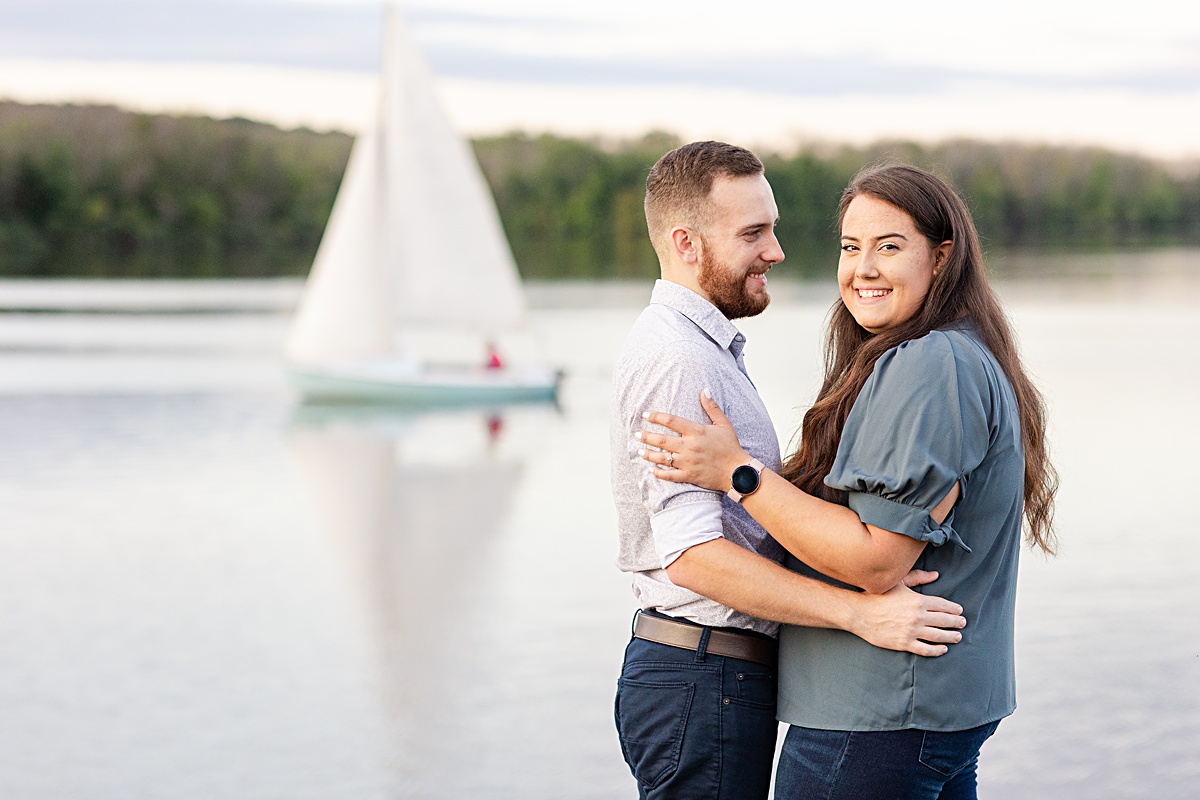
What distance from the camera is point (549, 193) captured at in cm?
10031

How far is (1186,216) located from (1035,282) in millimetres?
68186

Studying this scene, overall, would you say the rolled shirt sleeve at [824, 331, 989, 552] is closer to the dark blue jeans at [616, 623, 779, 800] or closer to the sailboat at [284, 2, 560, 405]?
the dark blue jeans at [616, 623, 779, 800]

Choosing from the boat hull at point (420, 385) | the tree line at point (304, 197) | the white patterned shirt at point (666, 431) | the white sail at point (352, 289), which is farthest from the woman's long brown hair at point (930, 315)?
the tree line at point (304, 197)

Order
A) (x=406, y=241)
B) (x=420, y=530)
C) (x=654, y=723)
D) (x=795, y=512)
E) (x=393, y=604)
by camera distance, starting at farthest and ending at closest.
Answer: (x=406, y=241), (x=420, y=530), (x=393, y=604), (x=654, y=723), (x=795, y=512)

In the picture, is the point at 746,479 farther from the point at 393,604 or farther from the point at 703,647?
the point at 393,604

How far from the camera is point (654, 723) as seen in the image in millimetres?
2377

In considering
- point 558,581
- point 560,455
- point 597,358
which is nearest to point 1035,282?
point 597,358

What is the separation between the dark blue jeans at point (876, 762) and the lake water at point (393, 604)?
276 centimetres

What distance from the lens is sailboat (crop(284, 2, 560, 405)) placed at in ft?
61.5

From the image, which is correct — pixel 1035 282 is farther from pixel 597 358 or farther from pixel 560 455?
pixel 560 455

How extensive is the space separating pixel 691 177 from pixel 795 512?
631 mm

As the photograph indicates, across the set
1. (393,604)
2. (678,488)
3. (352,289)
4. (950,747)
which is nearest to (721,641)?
(678,488)

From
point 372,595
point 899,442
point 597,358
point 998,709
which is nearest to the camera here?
point 899,442

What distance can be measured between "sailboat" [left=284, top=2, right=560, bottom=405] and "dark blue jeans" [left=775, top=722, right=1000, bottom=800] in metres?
16.7
